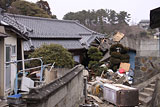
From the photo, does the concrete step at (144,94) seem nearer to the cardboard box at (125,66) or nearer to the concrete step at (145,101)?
the concrete step at (145,101)

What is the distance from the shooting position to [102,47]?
23.6m

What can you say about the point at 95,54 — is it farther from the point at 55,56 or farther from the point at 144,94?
the point at 144,94

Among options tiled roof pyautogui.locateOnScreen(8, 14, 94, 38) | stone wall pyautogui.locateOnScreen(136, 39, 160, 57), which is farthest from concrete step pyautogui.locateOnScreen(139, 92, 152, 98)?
tiled roof pyautogui.locateOnScreen(8, 14, 94, 38)

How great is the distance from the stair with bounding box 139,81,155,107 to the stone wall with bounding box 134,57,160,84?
114cm

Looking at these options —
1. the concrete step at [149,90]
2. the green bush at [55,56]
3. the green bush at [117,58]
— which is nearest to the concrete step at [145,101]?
the concrete step at [149,90]

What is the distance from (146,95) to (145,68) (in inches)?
77.2

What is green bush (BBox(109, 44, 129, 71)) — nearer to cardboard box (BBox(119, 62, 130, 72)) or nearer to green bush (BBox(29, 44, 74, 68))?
cardboard box (BBox(119, 62, 130, 72))

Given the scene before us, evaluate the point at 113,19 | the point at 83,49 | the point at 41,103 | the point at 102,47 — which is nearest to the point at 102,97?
the point at 41,103

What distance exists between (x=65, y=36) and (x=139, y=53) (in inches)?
505

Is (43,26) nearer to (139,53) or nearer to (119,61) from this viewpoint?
(119,61)

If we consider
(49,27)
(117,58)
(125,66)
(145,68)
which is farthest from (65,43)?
(145,68)

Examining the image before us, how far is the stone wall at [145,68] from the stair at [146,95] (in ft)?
3.75

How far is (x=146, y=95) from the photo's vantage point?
8086 millimetres

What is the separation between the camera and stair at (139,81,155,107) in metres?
7.58
